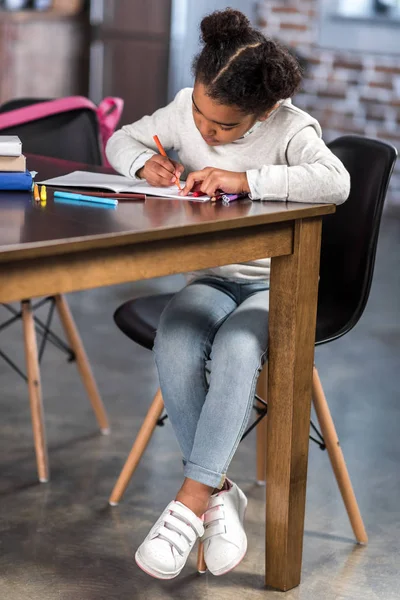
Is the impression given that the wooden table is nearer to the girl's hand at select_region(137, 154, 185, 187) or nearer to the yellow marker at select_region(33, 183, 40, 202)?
the yellow marker at select_region(33, 183, 40, 202)

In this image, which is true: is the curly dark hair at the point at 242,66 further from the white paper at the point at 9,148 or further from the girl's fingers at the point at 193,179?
the white paper at the point at 9,148

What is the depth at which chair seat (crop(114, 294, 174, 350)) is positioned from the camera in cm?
184

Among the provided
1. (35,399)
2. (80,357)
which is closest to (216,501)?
(35,399)

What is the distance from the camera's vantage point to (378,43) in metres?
5.27

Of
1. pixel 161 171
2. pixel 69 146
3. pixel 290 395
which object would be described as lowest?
pixel 290 395

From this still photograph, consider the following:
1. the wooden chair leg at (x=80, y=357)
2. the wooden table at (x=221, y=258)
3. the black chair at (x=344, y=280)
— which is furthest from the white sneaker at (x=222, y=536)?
the wooden chair leg at (x=80, y=357)

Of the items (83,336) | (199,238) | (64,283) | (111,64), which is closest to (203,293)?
(199,238)

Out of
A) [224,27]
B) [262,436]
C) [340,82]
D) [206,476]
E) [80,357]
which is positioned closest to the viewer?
[206,476]

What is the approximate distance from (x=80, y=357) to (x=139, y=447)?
464 millimetres

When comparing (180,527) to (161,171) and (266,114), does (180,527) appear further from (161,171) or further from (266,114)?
(266,114)

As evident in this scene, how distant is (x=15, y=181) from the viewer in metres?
1.57

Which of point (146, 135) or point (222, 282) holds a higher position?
point (146, 135)

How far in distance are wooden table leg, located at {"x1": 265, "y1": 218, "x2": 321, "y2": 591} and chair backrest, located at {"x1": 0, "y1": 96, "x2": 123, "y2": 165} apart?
3.21 ft

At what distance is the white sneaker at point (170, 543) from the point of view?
5.10 feet
